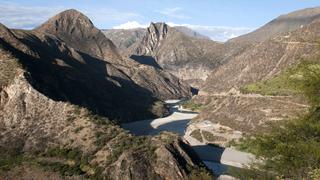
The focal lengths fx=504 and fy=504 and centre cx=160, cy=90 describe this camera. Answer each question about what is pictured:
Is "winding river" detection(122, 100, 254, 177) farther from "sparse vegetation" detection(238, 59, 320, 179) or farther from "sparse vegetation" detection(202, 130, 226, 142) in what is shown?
"sparse vegetation" detection(238, 59, 320, 179)

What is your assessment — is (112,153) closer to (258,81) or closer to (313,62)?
(313,62)

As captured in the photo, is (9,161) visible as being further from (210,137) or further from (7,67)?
(210,137)

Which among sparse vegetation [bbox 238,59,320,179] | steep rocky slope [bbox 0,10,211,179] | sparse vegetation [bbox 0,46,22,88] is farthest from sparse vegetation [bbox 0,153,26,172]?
sparse vegetation [bbox 238,59,320,179]

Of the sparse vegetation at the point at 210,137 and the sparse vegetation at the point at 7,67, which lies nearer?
the sparse vegetation at the point at 7,67

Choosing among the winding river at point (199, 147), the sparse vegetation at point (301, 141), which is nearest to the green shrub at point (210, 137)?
the winding river at point (199, 147)

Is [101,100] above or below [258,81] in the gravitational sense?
below

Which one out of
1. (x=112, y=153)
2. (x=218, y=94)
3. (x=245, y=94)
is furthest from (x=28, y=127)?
(x=218, y=94)

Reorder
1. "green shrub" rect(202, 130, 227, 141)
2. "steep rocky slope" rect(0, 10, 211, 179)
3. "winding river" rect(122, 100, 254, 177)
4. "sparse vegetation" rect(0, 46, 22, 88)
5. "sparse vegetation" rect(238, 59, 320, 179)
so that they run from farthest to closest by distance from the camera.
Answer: "green shrub" rect(202, 130, 227, 141) < "winding river" rect(122, 100, 254, 177) < "sparse vegetation" rect(0, 46, 22, 88) < "steep rocky slope" rect(0, 10, 211, 179) < "sparse vegetation" rect(238, 59, 320, 179)

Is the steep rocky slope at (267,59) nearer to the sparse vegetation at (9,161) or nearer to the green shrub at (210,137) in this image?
the green shrub at (210,137)
